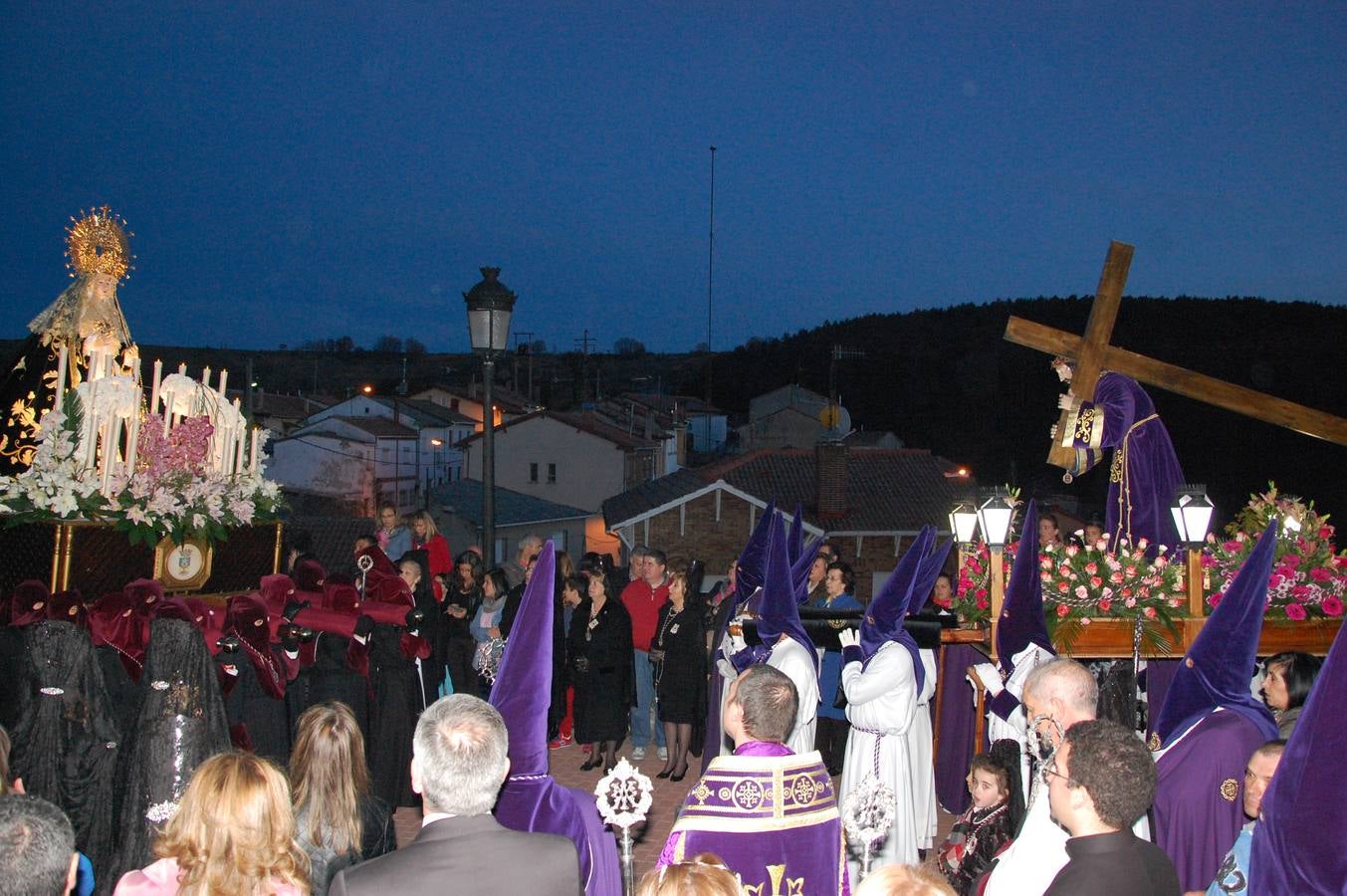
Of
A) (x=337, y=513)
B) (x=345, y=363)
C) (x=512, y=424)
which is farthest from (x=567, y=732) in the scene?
(x=345, y=363)

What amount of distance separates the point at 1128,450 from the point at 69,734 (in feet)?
24.2

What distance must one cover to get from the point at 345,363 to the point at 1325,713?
433ft

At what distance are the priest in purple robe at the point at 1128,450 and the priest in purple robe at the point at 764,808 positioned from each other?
15.8 feet

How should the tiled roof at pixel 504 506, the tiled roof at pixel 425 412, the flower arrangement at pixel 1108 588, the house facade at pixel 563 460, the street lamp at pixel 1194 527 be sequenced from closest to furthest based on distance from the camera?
the street lamp at pixel 1194 527 → the flower arrangement at pixel 1108 588 → the tiled roof at pixel 504 506 → the house facade at pixel 563 460 → the tiled roof at pixel 425 412

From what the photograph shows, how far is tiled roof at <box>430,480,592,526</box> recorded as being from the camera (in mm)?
39969

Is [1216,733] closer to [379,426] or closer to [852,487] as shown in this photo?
[852,487]

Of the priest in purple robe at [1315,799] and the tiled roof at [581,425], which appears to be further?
the tiled roof at [581,425]

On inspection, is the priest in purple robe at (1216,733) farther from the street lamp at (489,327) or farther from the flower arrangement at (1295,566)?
the street lamp at (489,327)

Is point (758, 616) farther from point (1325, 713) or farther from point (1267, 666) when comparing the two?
point (1325, 713)

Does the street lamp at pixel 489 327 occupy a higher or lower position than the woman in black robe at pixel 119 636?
higher

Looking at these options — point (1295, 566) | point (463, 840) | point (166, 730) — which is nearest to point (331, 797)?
point (463, 840)

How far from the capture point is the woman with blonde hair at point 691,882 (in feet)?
9.22

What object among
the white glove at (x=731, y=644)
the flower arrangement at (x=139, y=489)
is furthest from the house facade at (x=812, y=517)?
the flower arrangement at (x=139, y=489)

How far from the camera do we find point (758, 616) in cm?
749
